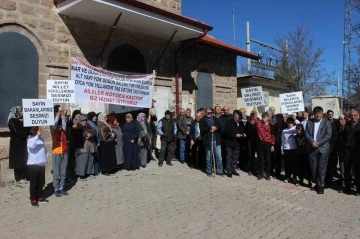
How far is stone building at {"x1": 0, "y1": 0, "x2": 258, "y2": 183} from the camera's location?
7680 mm

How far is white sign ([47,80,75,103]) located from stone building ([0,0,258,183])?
124 centimetres

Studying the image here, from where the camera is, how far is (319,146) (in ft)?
25.8

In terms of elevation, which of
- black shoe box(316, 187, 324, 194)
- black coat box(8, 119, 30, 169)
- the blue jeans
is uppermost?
black coat box(8, 119, 30, 169)

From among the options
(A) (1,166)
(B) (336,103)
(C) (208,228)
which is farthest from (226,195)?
(B) (336,103)

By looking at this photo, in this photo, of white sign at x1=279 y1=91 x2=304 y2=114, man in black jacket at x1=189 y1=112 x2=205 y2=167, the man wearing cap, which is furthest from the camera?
the man wearing cap

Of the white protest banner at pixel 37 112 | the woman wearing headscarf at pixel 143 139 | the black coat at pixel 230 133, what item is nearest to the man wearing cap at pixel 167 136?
the woman wearing headscarf at pixel 143 139

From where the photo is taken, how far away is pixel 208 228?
17.3 ft

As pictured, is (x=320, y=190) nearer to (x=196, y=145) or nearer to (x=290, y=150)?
(x=290, y=150)

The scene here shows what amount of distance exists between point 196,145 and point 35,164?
5084mm

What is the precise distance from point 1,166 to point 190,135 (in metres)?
4.93

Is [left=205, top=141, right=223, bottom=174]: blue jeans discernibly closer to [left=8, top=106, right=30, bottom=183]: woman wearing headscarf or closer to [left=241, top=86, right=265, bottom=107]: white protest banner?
[left=241, top=86, right=265, bottom=107]: white protest banner

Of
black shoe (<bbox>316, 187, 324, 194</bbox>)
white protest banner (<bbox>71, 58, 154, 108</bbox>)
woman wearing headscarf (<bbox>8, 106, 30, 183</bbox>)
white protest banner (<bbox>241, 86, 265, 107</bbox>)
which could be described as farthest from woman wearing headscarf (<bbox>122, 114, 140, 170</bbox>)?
black shoe (<bbox>316, 187, 324, 194</bbox>)

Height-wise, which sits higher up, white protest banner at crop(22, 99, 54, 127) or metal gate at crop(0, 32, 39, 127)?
metal gate at crop(0, 32, 39, 127)

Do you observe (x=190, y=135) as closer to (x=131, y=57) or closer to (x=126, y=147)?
(x=126, y=147)
